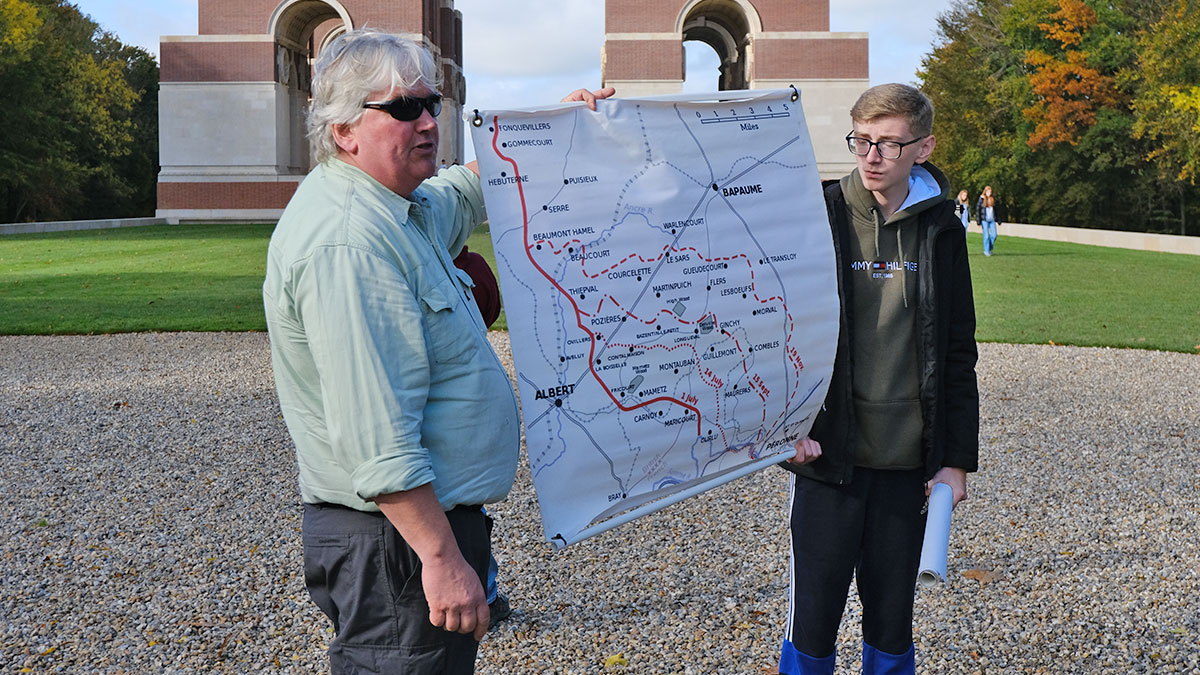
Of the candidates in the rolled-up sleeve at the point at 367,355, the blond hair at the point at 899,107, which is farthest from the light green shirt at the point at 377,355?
the blond hair at the point at 899,107

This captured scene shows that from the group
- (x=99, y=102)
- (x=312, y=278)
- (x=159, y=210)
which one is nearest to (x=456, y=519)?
(x=312, y=278)

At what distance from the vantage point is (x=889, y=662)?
10.3ft

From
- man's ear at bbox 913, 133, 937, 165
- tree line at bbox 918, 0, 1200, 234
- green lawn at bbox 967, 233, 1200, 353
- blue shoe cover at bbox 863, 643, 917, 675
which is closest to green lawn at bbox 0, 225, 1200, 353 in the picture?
green lawn at bbox 967, 233, 1200, 353

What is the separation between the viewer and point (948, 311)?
3012mm

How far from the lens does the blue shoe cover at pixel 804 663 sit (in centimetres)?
315

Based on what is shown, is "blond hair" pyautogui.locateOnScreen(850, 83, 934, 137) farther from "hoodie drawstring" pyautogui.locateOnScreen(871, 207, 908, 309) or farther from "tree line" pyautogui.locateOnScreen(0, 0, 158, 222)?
"tree line" pyautogui.locateOnScreen(0, 0, 158, 222)

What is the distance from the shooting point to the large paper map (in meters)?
2.52

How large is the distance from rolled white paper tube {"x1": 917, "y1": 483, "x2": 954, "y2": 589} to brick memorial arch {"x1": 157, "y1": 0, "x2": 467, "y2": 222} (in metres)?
41.7

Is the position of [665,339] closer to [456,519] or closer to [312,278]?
[456,519]

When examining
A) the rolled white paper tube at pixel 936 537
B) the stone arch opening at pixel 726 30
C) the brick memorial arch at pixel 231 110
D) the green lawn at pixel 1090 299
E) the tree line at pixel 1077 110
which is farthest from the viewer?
the stone arch opening at pixel 726 30

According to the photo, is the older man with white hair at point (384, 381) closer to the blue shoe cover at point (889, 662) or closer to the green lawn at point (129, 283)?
the blue shoe cover at point (889, 662)

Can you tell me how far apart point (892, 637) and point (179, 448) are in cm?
586

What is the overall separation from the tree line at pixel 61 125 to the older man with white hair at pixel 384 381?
42954mm

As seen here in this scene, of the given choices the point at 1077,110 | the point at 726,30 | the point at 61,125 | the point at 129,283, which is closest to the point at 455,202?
the point at 129,283
